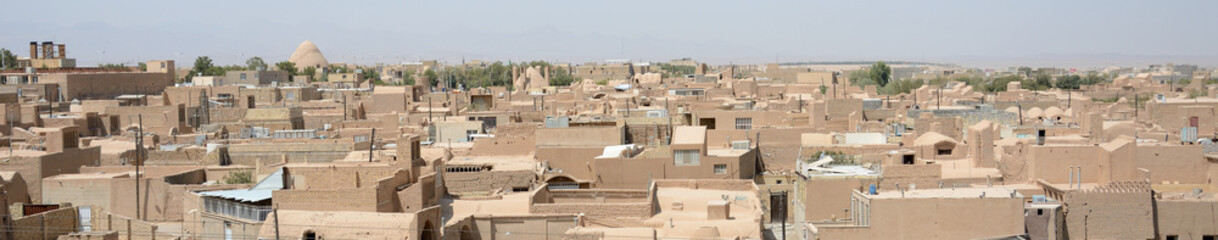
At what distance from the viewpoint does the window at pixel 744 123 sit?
109 ft

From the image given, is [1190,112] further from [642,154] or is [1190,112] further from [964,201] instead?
[964,201]

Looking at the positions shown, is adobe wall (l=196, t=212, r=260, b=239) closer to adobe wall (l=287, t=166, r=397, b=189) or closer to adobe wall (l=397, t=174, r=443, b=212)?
adobe wall (l=287, t=166, r=397, b=189)

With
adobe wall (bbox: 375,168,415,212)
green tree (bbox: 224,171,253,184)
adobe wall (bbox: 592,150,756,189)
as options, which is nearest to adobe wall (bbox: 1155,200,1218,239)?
adobe wall (bbox: 592,150,756,189)

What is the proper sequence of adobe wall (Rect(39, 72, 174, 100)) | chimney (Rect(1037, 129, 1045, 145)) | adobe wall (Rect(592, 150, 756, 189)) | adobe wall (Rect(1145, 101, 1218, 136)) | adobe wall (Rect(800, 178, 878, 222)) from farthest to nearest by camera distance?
1. adobe wall (Rect(39, 72, 174, 100))
2. adobe wall (Rect(1145, 101, 1218, 136))
3. adobe wall (Rect(592, 150, 756, 189))
4. chimney (Rect(1037, 129, 1045, 145))
5. adobe wall (Rect(800, 178, 878, 222))

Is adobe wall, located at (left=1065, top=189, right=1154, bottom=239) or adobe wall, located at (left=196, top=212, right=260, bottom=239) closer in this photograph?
adobe wall, located at (left=1065, top=189, right=1154, bottom=239)

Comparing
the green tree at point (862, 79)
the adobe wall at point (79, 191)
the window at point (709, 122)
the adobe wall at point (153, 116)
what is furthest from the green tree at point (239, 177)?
the green tree at point (862, 79)

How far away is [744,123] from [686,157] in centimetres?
791

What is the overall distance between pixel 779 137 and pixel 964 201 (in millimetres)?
10282

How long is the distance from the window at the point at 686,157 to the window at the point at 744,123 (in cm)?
757

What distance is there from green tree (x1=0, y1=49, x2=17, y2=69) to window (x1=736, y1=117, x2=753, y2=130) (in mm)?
48882

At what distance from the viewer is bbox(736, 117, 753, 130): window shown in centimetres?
3323

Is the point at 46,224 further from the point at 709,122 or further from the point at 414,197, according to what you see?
the point at 709,122

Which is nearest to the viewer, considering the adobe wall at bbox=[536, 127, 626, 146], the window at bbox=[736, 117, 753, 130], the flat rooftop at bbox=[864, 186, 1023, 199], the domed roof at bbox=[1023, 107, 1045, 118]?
the flat rooftop at bbox=[864, 186, 1023, 199]

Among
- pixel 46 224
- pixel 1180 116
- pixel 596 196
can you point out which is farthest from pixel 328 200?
pixel 1180 116
